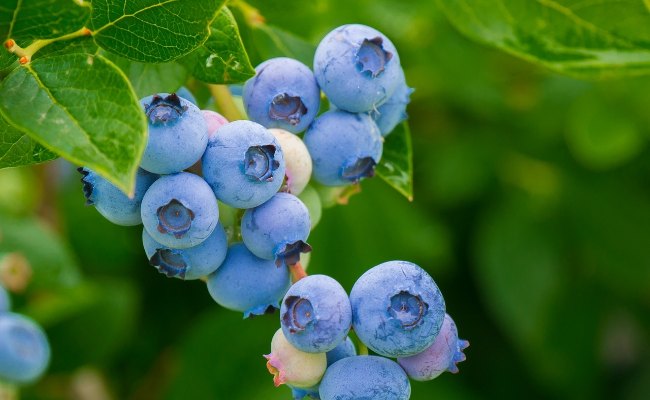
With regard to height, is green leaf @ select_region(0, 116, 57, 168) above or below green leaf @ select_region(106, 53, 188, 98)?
above

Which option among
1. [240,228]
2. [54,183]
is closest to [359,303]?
[240,228]

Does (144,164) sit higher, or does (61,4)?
(61,4)

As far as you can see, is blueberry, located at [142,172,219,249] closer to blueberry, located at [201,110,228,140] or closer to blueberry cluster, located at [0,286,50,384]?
blueberry, located at [201,110,228,140]

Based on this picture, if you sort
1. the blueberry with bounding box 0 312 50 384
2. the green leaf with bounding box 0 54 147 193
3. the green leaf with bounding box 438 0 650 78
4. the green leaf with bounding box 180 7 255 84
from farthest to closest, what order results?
the blueberry with bounding box 0 312 50 384 → the green leaf with bounding box 438 0 650 78 → the green leaf with bounding box 180 7 255 84 → the green leaf with bounding box 0 54 147 193

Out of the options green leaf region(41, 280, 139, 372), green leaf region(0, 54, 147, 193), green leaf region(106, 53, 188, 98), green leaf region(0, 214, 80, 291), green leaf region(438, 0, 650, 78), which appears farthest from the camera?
green leaf region(41, 280, 139, 372)

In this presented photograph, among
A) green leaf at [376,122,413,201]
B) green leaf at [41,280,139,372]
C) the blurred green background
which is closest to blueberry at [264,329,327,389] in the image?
green leaf at [376,122,413,201]

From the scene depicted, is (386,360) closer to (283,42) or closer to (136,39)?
(136,39)
